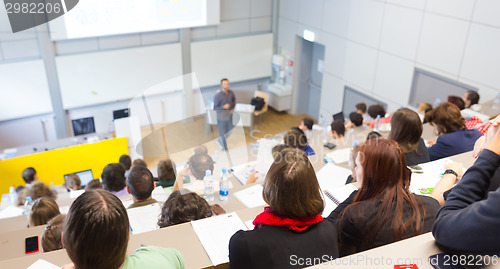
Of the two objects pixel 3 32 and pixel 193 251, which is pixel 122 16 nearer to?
pixel 3 32

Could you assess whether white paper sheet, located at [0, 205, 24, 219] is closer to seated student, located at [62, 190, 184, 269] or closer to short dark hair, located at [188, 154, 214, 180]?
short dark hair, located at [188, 154, 214, 180]

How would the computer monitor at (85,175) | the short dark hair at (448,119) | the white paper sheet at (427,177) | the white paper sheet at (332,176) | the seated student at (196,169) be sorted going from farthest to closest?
the computer monitor at (85,175) → the short dark hair at (448,119) → the seated student at (196,169) → the white paper sheet at (332,176) → the white paper sheet at (427,177)

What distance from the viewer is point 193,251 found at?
193cm

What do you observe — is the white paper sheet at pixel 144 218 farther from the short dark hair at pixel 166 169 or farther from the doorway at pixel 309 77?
the doorway at pixel 309 77

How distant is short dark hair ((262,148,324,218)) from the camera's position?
1.66 metres

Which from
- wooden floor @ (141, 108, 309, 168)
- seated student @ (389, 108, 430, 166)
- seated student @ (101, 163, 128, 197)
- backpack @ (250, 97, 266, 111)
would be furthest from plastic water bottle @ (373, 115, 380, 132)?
Result: backpack @ (250, 97, 266, 111)

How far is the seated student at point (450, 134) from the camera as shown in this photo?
3.68 meters

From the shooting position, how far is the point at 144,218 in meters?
2.89

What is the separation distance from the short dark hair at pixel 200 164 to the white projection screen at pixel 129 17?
5256 mm

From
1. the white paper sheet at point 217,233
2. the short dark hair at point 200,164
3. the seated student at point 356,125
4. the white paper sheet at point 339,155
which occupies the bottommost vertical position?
the seated student at point 356,125

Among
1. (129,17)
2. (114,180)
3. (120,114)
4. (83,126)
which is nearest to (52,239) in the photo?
(114,180)

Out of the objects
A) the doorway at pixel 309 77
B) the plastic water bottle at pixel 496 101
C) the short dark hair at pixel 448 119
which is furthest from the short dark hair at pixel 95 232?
the doorway at pixel 309 77

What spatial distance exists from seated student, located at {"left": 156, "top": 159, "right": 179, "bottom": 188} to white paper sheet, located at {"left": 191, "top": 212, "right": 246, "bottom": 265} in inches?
87.5

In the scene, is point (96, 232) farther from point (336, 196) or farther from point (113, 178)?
point (113, 178)
